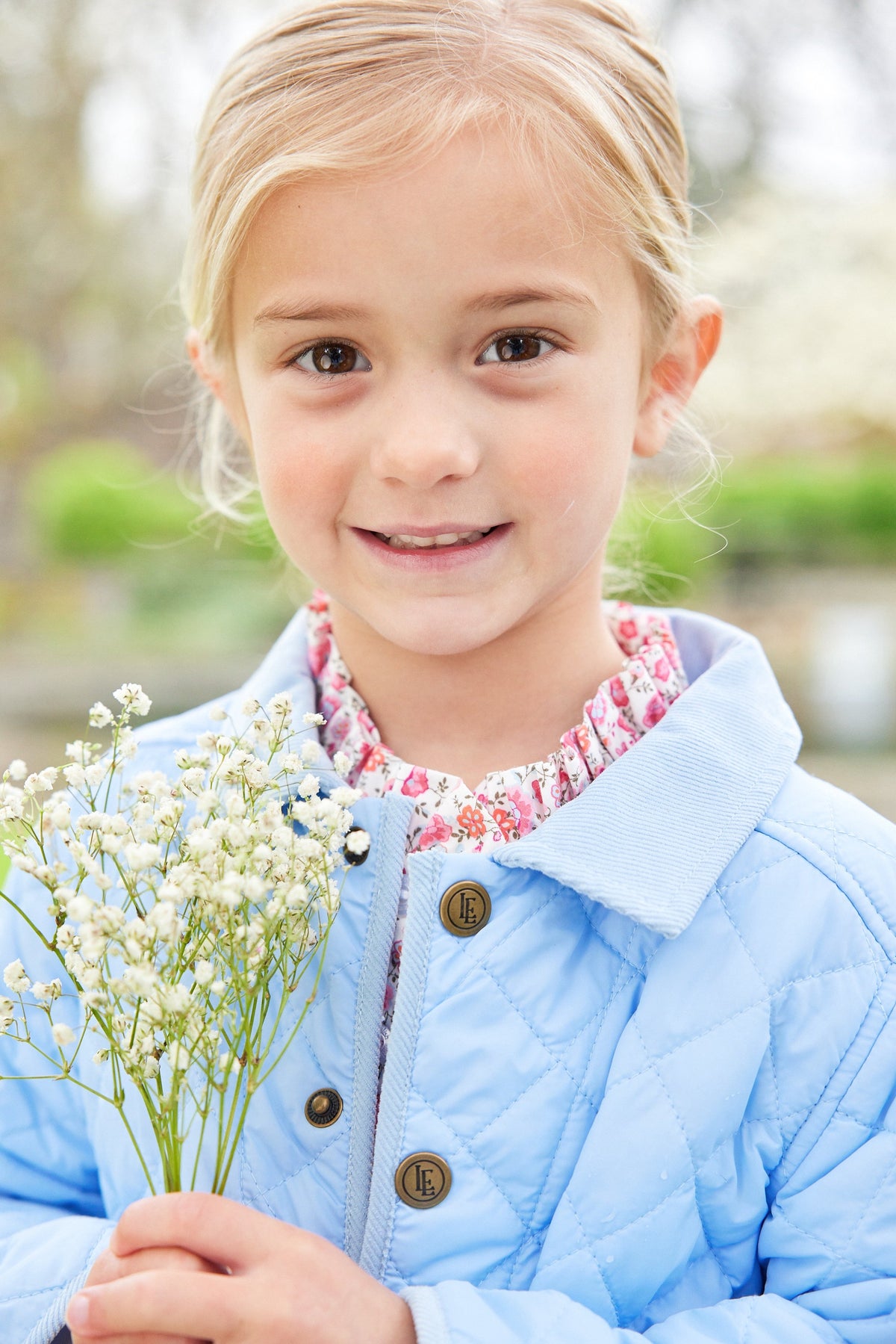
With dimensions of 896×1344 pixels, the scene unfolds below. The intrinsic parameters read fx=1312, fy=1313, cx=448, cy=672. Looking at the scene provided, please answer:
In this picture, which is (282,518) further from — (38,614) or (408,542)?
(38,614)

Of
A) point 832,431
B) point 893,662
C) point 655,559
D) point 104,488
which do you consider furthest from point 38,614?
point 832,431

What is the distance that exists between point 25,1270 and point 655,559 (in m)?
8.09

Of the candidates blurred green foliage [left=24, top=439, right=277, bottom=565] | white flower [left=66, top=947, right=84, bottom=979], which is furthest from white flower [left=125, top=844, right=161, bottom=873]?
blurred green foliage [left=24, top=439, right=277, bottom=565]

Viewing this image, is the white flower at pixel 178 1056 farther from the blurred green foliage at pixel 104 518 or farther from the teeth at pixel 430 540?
the blurred green foliage at pixel 104 518

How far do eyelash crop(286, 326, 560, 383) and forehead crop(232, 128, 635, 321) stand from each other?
0.22ft

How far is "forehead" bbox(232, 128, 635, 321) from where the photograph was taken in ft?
4.95

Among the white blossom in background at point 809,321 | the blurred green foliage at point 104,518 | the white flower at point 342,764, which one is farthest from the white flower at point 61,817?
the white blossom in background at point 809,321

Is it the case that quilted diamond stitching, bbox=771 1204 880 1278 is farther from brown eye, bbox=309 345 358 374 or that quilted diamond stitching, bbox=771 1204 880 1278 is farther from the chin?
brown eye, bbox=309 345 358 374

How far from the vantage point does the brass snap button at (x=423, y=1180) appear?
1.48 m

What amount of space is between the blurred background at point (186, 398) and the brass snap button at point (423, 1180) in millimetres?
5488

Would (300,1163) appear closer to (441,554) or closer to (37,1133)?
(37,1133)

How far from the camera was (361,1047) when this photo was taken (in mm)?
1568

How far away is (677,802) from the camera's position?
1.65m

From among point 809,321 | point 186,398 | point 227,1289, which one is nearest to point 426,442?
point 227,1289
